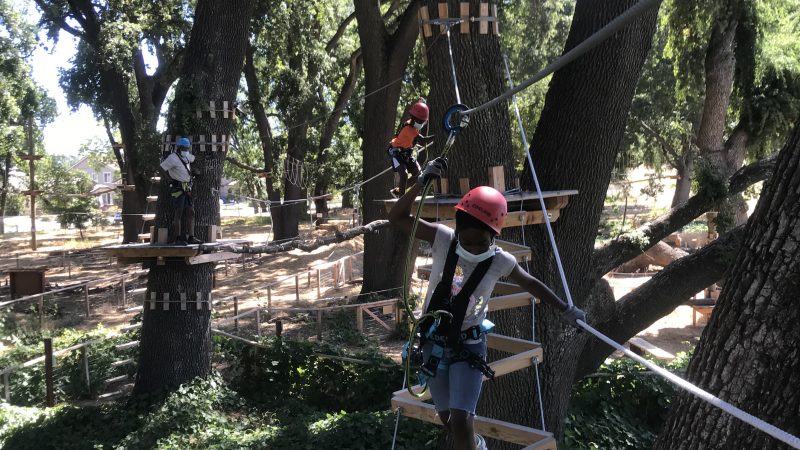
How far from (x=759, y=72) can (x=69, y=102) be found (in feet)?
71.8

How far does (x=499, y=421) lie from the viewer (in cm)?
357

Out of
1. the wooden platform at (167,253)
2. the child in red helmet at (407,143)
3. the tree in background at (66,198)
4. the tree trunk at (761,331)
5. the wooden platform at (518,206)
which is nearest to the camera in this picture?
the tree trunk at (761,331)

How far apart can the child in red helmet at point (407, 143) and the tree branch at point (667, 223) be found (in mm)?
2027

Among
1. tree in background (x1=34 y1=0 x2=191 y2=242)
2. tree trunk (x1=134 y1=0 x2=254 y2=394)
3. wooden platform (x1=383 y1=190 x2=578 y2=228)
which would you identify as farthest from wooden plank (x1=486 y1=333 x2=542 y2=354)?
tree in background (x1=34 y1=0 x2=191 y2=242)

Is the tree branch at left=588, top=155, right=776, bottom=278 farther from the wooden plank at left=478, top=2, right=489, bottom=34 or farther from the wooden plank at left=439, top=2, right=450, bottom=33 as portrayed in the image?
the wooden plank at left=439, top=2, right=450, bottom=33

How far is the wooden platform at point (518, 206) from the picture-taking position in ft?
15.9

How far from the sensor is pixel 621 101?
217 inches

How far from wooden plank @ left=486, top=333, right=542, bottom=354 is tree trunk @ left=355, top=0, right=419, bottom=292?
31.6 ft

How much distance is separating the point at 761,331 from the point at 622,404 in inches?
254

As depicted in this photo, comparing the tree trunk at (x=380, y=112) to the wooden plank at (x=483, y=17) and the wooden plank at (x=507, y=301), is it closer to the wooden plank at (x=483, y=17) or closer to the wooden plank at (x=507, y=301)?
the wooden plank at (x=483, y=17)

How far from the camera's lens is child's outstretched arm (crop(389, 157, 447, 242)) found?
11.2ft

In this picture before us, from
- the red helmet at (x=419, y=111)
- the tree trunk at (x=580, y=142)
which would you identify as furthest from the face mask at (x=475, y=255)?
the red helmet at (x=419, y=111)

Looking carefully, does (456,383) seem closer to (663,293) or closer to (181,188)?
(663,293)

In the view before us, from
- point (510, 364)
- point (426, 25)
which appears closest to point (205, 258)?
point (426, 25)
